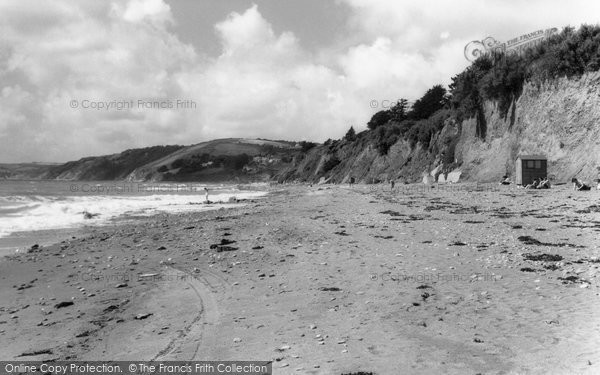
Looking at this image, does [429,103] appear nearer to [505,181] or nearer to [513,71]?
[513,71]

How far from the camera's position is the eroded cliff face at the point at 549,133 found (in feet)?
98.0

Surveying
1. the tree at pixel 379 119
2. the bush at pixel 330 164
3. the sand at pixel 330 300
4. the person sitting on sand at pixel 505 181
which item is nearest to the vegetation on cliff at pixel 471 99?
the tree at pixel 379 119

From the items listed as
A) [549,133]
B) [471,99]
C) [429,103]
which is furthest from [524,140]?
[429,103]

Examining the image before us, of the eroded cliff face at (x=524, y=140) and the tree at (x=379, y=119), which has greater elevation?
the tree at (x=379, y=119)

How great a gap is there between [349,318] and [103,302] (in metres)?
4.65

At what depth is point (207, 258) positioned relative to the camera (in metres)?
11.0

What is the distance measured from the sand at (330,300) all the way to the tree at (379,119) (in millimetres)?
83157

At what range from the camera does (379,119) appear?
96188 millimetres

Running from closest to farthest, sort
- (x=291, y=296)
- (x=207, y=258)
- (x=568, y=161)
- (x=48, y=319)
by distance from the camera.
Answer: (x=48, y=319)
(x=291, y=296)
(x=207, y=258)
(x=568, y=161)

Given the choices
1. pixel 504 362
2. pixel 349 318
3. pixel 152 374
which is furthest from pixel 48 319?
pixel 504 362

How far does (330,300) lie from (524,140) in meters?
35.3

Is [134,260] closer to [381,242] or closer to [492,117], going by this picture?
[381,242]

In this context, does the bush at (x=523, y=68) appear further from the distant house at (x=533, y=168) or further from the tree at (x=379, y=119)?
the tree at (x=379, y=119)

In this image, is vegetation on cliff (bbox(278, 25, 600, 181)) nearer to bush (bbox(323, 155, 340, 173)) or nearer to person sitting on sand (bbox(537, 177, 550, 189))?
bush (bbox(323, 155, 340, 173))
